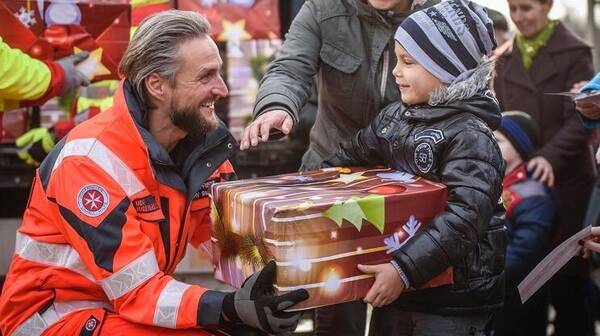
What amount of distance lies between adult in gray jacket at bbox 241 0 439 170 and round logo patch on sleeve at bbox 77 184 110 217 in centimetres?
78

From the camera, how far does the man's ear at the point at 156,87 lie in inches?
124

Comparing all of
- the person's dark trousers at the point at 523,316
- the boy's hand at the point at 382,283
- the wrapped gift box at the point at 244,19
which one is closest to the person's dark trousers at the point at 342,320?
the boy's hand at the point at 382,283

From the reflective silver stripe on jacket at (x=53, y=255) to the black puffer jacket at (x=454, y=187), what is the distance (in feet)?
3.10

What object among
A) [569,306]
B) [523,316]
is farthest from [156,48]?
[569,306]

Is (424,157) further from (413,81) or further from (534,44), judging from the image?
(534,44)

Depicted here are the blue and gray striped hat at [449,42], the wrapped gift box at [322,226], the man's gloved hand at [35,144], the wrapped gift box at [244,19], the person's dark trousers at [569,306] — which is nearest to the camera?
the wrapped gift box at [322,226]

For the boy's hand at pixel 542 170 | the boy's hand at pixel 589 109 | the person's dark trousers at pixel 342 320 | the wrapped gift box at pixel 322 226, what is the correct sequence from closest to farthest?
1. the wrapped gift box at pixel 322 226
2. the boy's hand at pixel 589 109
3. the person's dark trousers at pixel 342 320
4. the boy's hand at pixel 542 170

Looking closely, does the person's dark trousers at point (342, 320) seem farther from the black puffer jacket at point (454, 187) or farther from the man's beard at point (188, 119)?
the man's beard at point (188, 119)

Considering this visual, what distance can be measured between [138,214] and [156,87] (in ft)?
1.34

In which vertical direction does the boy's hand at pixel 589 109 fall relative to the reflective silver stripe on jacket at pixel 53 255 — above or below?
above

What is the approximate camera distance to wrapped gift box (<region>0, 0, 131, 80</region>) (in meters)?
4.87

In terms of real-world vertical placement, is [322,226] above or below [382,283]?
above

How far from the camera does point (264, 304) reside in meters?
2.78

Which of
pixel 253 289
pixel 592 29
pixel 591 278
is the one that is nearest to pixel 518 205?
pixel 591 278
